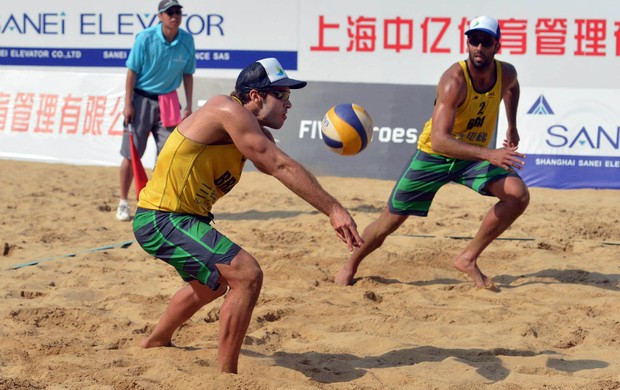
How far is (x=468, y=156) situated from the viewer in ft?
20.5

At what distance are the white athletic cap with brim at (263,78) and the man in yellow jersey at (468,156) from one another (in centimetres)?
191

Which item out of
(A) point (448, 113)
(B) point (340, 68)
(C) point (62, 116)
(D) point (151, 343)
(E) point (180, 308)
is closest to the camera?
(E) point (180, 308)

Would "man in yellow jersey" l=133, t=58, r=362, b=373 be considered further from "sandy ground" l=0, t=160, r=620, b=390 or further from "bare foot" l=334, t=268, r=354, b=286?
"bare foot" l=334, t=268, r=354, b=286

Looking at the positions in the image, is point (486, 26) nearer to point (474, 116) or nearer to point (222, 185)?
point (474, 116)

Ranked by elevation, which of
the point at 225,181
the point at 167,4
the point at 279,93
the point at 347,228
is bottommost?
the point at 347,228

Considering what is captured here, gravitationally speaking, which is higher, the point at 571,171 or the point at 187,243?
the point at 187,243

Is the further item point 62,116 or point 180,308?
point 62,116

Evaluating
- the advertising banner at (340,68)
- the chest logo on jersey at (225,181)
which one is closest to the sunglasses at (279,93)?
the chest logo on jersey at (225,181)

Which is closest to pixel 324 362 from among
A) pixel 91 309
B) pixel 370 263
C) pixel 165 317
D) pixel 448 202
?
pixel 165 317

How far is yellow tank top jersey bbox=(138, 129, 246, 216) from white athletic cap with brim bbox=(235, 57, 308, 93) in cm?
31

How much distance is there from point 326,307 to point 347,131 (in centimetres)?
111

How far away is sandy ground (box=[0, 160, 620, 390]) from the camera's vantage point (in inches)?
190

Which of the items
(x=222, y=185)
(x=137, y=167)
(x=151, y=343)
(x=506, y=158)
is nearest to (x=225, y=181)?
(x=222, y=185)

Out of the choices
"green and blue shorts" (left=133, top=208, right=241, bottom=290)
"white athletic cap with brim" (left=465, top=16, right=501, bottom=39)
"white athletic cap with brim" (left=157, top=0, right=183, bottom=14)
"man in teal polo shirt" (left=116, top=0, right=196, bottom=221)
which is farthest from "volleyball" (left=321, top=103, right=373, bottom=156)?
"white athletic cap with brim" (left=157, top=0, right=183, bottom=14)
